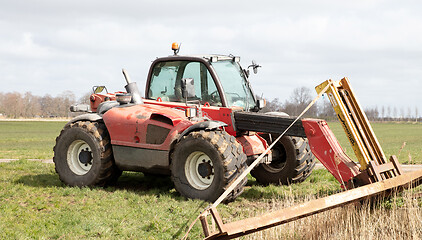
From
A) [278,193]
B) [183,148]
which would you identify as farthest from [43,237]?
[278,193]

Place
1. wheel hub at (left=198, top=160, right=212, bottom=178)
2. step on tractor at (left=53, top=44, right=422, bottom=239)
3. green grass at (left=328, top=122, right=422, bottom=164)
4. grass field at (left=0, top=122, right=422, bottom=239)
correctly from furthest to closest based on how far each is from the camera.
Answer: green grass at (left=328, top=122, right=422, bottom=164) < wheel hub at (left=198, top=160, right=212, bottom=178) < step on tractor at (left=53, top=44, right=422, bottom=239) < grass field at (left=0, top=122, right=422, bottom=239)

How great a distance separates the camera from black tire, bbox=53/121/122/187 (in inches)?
350

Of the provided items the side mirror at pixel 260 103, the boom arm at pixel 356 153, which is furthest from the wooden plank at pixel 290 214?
the side mirror at pixel 260 103

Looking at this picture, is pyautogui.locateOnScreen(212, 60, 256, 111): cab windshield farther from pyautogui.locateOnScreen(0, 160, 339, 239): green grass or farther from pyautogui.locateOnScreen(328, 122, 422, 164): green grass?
pyautogui.locateOnScreen(328, 122, 422, 164): green grass

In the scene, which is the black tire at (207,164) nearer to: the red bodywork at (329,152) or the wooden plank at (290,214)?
the red bodywork at (329,152)

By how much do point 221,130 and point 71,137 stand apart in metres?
3.35

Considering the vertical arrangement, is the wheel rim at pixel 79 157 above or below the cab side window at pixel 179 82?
below

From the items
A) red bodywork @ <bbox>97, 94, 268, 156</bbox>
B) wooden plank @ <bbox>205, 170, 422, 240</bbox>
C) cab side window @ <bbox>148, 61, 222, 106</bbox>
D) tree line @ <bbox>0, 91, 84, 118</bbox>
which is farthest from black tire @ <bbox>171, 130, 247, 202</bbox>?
tree line @ <bbox>0, 91, 84, 118</bbox>

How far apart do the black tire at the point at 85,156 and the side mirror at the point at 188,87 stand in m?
2.00

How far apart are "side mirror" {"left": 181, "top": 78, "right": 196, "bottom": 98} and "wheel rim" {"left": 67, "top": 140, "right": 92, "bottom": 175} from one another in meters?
2.50

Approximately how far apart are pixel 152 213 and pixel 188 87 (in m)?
2.35

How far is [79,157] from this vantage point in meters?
9.38

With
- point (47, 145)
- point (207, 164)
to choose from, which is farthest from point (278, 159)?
point (47, 145)

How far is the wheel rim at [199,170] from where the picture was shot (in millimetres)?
7781
